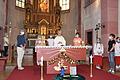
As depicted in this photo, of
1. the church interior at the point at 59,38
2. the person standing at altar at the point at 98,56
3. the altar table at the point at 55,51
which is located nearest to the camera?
the church interior at the point at 59,38

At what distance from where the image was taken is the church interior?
9625 mm

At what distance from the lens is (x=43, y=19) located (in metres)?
26.5

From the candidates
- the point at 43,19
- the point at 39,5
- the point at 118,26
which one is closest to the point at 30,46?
the point at 43,19

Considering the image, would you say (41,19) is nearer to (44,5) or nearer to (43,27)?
(43,27)

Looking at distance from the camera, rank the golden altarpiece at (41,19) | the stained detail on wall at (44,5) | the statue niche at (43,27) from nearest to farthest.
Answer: the golden altarpiece at (41,19)
the statue niche at (43,27)
the stained detail on wall at (44,5)

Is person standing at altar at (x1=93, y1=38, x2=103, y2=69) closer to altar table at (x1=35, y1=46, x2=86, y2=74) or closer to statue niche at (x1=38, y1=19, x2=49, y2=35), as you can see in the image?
altar table at (x1=35, y1=46, x2=86, y2=74)

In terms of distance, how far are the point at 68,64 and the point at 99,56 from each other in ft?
8.71

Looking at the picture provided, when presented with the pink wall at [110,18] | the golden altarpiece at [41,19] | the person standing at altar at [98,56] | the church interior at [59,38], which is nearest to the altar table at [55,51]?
the church interior at [59,38]

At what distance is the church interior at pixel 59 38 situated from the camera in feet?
31.6

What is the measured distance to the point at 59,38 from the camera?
36.8 ft

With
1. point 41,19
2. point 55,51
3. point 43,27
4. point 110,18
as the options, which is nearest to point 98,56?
point 55,51

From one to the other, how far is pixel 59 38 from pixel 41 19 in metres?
15.7

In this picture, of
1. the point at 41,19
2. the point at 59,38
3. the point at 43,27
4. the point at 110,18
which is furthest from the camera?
the point at 41,19

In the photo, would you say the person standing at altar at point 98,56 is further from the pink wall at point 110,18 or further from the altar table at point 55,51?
the pink wall at point 110,18
